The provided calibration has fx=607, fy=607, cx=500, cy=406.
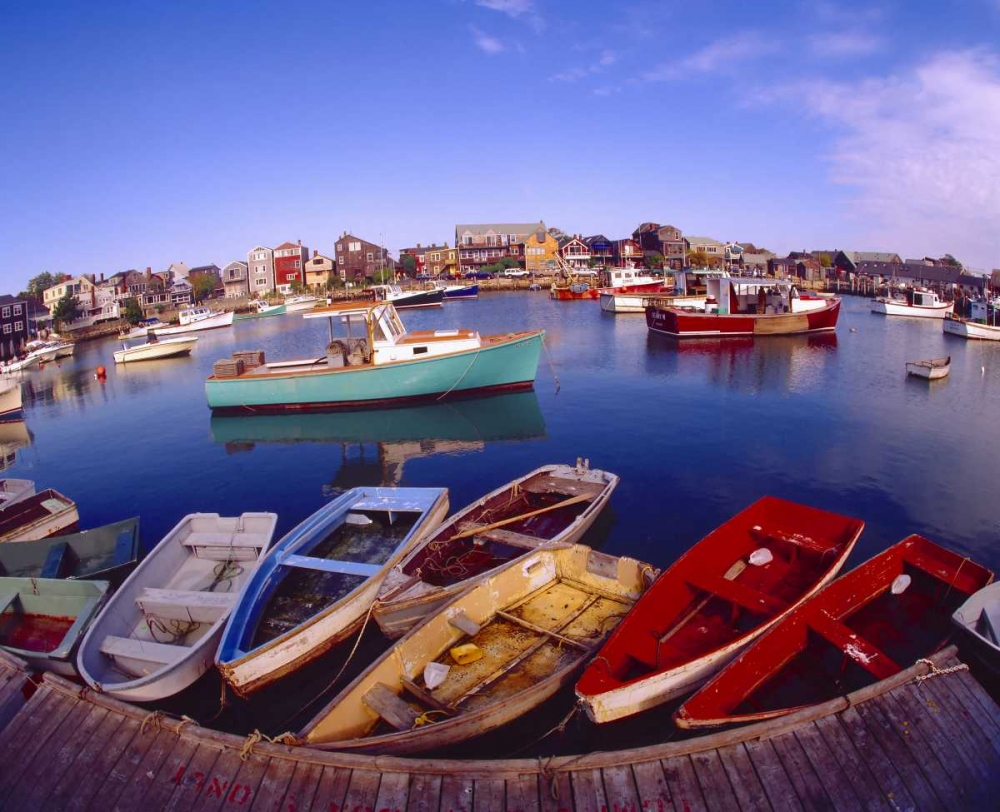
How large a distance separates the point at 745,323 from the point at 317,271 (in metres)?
79.6

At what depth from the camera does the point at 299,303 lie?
8394cm

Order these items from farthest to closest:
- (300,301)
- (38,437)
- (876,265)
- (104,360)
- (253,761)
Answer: (300,301) → (876,265) → (104,360) → (38,437) → (253,761)

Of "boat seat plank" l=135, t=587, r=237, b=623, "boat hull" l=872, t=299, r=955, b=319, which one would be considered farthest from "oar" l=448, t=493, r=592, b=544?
"boat hull" l=872, t=299, r=955, b=319

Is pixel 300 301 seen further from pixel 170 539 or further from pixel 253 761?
pixel 253 761

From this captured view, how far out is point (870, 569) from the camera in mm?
9172

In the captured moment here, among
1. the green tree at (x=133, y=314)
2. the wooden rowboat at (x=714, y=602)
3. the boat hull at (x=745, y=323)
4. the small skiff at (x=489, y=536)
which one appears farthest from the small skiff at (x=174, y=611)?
the green tree at (x=133, y=314)

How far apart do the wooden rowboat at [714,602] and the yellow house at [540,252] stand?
3820 inches

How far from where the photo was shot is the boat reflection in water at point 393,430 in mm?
19891

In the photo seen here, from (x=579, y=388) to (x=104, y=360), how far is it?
42.4 meters

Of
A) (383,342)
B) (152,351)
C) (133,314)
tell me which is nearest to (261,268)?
(133,314)

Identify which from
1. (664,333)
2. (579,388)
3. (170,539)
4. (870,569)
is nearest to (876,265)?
(664,333)

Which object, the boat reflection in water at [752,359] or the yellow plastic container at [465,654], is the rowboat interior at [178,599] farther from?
the boat reflection in water at [752,359]

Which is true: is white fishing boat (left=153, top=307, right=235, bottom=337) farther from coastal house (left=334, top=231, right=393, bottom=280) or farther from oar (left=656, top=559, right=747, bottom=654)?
oar (left=656, top=559, right=747, bottom=654)

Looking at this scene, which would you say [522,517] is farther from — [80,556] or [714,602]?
[80,556]
